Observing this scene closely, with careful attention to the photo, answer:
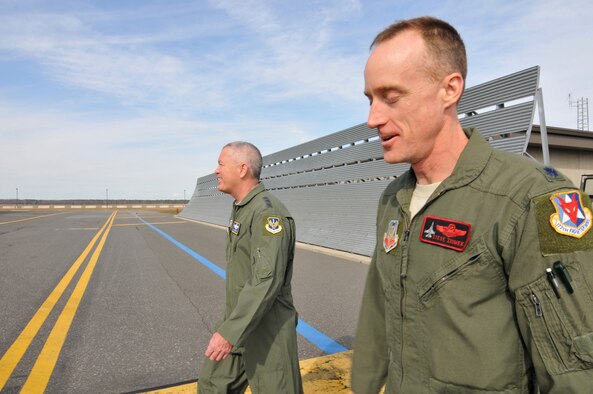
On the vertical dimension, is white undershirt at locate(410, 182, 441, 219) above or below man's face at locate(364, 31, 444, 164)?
below

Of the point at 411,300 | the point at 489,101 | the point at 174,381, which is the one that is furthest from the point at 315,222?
the point at 411,300

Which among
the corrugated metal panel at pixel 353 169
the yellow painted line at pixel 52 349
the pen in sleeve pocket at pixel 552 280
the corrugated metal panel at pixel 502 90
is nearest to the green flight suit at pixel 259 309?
the pen in sleeve pocket at pixel 552 280

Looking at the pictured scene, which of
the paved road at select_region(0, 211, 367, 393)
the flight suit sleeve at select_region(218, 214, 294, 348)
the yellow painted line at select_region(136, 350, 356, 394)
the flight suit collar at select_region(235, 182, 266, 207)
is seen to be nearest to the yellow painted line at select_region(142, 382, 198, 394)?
the yellow painted line at select_region(136, 350, 356, 394)

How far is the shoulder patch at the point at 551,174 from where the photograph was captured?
3.16 feet

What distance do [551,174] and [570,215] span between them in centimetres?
14

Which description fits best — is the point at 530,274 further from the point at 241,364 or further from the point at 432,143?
the point at 241,364

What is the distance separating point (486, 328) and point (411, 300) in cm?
22

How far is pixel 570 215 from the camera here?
89 centimetres

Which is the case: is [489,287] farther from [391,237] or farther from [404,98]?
[404,98]

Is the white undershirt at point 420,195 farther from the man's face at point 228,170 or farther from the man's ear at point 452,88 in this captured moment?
the man's face at point 228,170

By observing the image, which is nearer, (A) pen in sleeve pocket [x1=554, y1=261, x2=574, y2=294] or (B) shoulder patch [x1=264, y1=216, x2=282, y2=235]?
(A) pen in sleeve pocket [x1=554, y1=261, x2=574, y2=294]

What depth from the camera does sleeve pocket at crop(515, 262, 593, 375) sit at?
0.84m

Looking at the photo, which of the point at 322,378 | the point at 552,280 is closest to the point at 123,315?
the point at 322,378

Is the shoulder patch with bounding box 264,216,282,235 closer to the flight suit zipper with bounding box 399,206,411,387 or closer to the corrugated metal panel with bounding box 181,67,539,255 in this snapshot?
the flight suit zipper with bounding box 399,206,411,387
